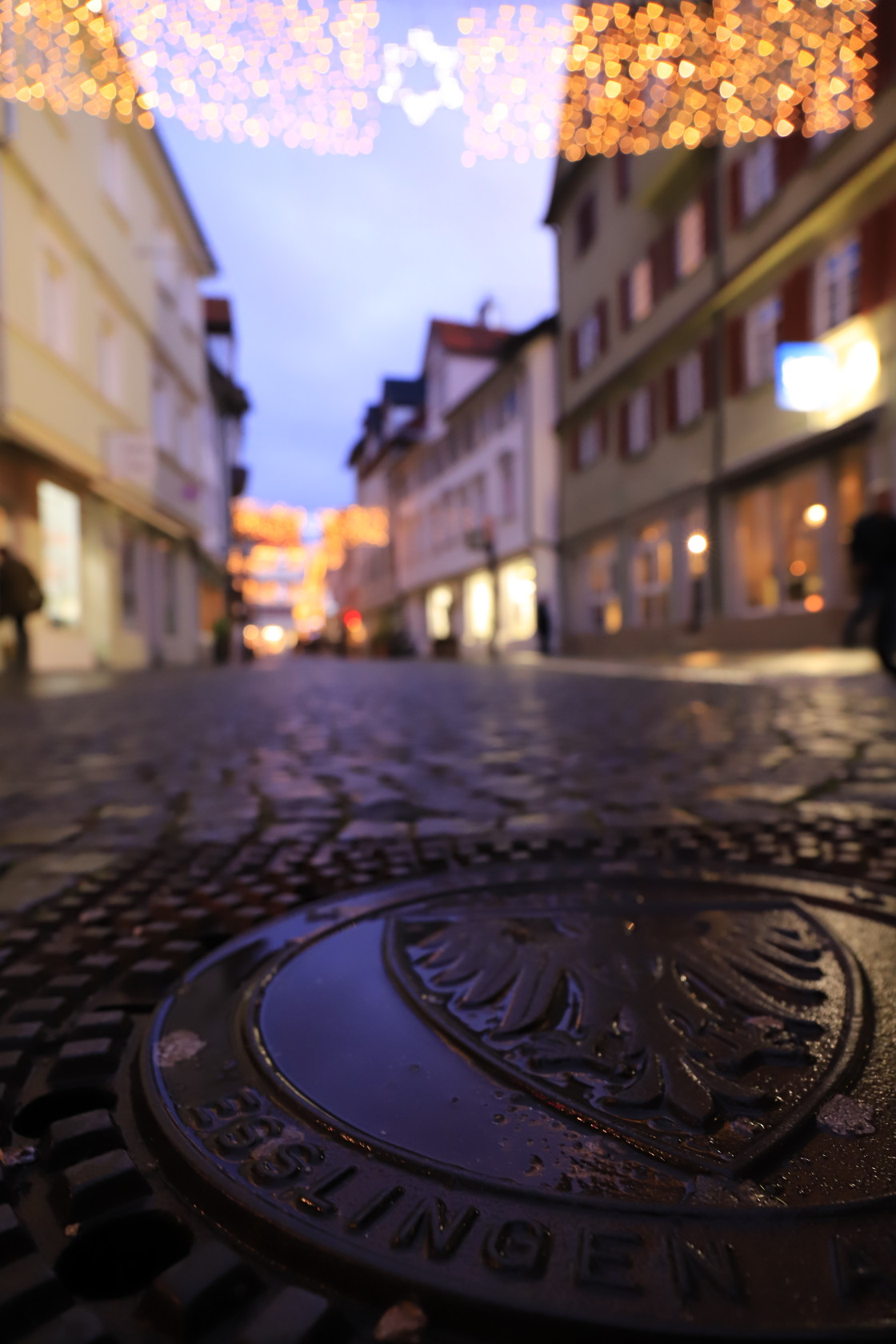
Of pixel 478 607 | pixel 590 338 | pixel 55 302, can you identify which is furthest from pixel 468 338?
pixel 55 302

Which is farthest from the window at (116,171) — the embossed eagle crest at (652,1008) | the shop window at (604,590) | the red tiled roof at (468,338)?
the embossed eagle crest at (652,1008)

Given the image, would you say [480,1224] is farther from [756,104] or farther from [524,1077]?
[756,104]

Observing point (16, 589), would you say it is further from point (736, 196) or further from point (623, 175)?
point (623, 175)

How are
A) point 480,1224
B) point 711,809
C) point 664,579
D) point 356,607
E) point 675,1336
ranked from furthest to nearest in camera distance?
1. point 356,607
2. point 664,579
3. point 711,809
4. point 480,1224
5. point 675,1336

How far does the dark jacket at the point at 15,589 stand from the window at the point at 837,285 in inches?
473

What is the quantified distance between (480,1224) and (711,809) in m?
1.95

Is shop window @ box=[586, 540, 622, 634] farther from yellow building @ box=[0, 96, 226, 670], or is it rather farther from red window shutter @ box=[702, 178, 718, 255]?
yellow building @ box=[0, 96, 226, 670]

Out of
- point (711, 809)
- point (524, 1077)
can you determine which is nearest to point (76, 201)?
point (711, 809)

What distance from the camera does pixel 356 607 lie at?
5588cm

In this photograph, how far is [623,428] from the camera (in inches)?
840

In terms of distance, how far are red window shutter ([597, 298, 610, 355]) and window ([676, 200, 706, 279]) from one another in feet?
11.7

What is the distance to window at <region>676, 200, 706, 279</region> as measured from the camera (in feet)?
57.2

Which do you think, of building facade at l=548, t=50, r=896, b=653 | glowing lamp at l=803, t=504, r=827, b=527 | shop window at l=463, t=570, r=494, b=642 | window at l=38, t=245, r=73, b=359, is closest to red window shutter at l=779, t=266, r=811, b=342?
building facade at l=548, t=50, r=896, b=653

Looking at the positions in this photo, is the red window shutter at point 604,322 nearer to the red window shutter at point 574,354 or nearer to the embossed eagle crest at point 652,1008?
the red window shutter at point 574,354
